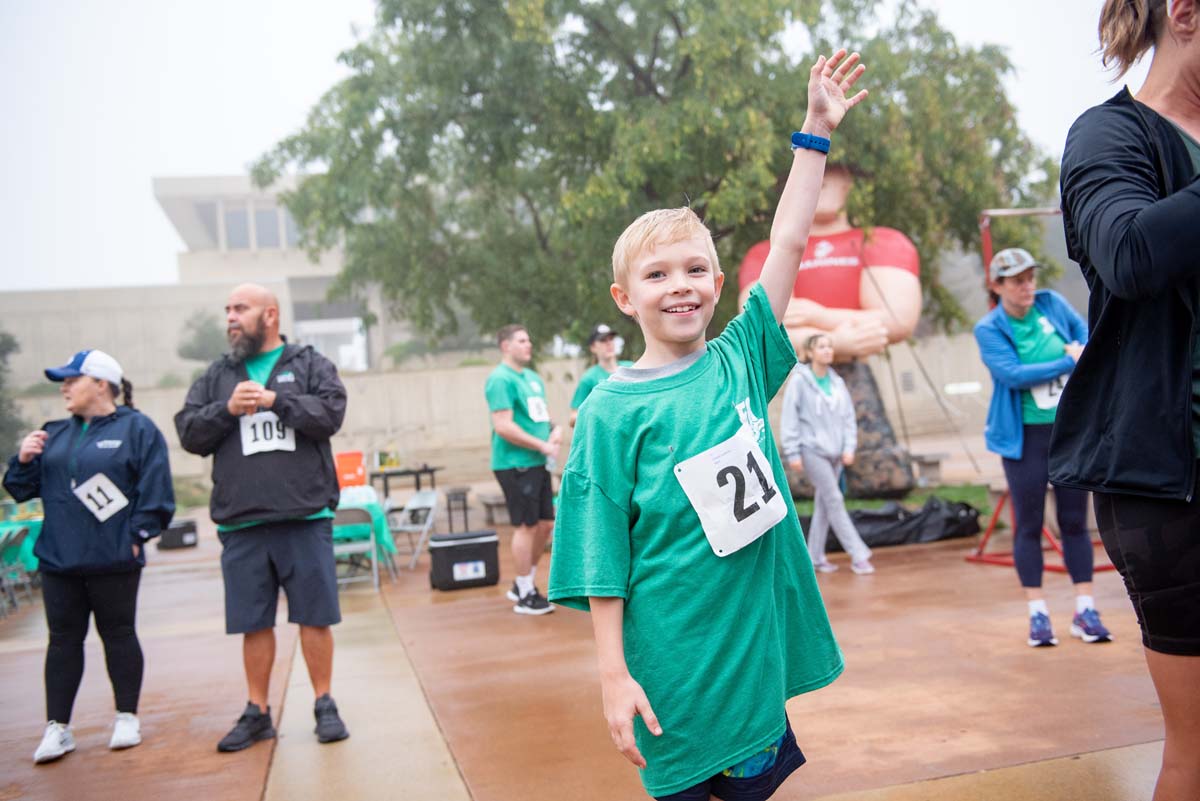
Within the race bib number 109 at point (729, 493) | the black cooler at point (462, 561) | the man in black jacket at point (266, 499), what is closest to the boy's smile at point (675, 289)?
the race bib number 109 at point (729, 493)

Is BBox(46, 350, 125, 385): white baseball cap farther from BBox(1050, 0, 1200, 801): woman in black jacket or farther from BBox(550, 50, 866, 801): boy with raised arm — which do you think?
BBox(1050, 0, 1200, 801): woman in black jacket

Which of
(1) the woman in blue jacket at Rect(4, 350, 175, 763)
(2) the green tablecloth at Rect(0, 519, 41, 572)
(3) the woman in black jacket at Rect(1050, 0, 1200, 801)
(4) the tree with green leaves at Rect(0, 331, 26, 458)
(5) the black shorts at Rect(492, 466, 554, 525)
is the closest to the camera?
(3) the woman in black jacket at Rect(1050, 0, 1200, 801)

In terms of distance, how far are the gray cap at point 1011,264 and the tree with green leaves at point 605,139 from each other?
4.96 m

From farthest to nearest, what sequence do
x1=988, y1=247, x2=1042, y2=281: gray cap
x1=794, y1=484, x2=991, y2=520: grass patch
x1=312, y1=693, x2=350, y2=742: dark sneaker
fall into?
x1=794, y1=484, x2=991, y2=520: grass patch < x1=988, y1=247, x2=1042, y2=281: gray cap < x1=312, y1=693, x2=350, y2=742: dark sneaker

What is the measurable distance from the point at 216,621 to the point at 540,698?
391 centimetres

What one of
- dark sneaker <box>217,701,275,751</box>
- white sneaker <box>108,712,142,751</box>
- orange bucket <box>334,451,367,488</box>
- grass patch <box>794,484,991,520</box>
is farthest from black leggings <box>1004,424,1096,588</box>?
orange bucket <box>334,451,367,488</box>

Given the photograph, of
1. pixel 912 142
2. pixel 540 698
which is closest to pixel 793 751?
pixel 540 698

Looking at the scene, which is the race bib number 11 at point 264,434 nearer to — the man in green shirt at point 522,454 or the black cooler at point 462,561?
the man in green shirt at point 522,454

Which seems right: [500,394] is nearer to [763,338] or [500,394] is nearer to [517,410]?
[517,410]

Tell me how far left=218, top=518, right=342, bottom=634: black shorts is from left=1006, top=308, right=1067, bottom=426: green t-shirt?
3437 millimetres

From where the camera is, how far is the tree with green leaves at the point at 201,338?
76.7ft

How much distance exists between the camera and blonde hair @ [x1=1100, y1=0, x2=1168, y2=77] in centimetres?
186

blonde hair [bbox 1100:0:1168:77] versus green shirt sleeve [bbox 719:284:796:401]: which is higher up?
blonde hair [bbox 1100:0:1168:77]

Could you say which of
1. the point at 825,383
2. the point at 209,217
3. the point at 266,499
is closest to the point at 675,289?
the point at 266,499
